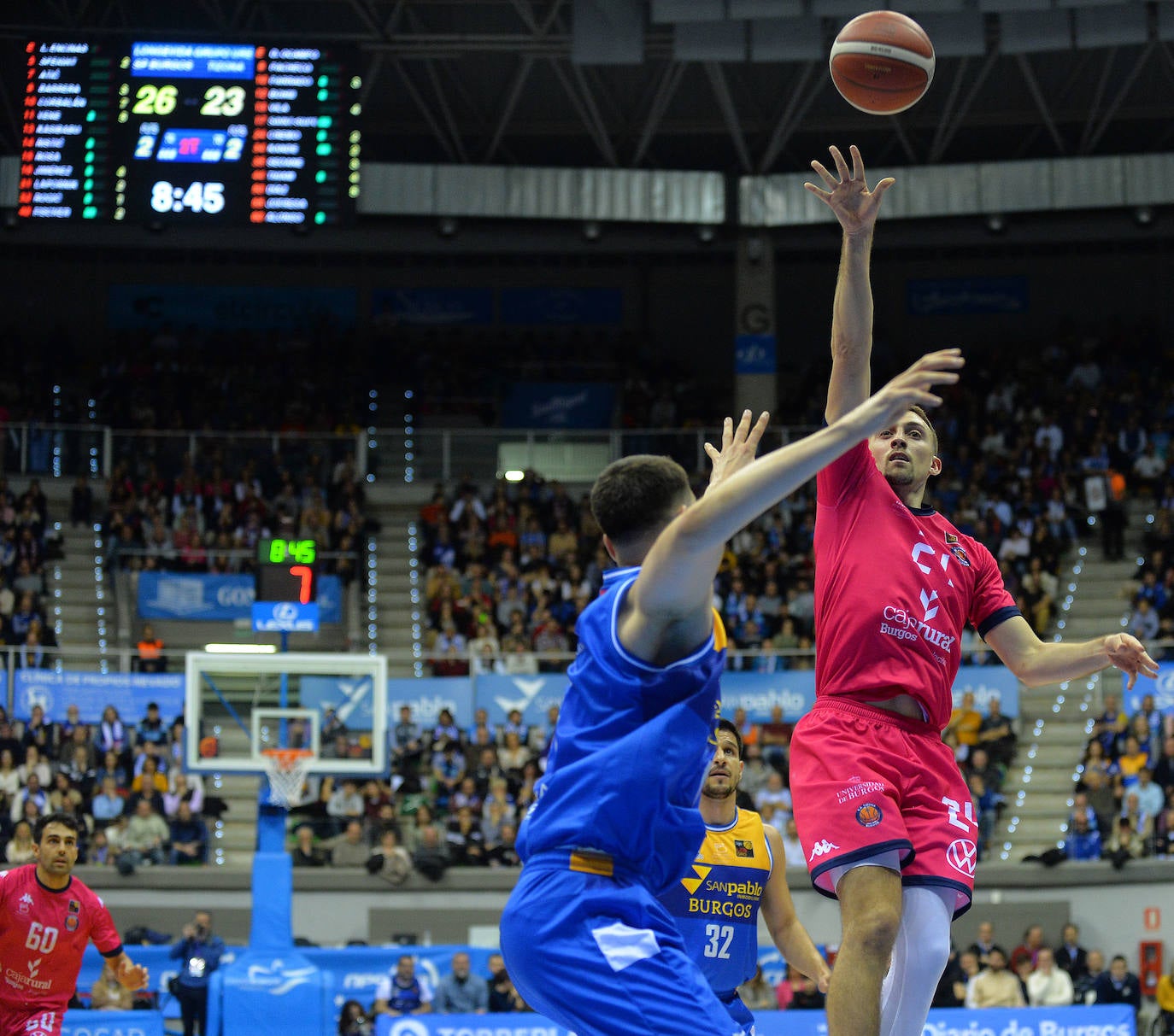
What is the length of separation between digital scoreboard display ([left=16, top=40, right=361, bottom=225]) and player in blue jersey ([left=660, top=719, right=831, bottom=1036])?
12582 mm

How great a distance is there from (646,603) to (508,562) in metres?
19.5

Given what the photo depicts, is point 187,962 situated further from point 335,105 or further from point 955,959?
point 335,105

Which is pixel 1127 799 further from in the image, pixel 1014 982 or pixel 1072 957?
pixel 1014 982

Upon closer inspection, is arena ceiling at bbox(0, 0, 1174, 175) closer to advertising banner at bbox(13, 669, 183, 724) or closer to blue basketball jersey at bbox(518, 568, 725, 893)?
advertising banner at bbox(13, 669, 183, 724)

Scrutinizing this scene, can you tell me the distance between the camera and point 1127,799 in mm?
18172

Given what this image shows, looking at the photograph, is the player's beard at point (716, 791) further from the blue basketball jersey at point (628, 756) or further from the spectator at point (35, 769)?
the spectator at point (35, 769)

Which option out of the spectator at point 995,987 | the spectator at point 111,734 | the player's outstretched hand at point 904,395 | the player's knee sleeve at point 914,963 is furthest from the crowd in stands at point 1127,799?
the player's outstretched hand at point 904,395

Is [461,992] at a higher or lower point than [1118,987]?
higher

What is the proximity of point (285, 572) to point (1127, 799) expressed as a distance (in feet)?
33.0

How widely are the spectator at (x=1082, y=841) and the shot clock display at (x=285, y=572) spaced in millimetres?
9273

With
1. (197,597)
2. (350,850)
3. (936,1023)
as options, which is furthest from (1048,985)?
(197,597)

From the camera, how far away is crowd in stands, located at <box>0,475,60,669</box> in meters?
20.9

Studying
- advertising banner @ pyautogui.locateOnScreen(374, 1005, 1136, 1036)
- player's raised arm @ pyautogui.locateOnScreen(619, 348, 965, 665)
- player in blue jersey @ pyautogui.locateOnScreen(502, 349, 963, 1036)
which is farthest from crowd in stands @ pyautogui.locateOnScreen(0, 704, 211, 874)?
player's raised arm @ pyautogui.locateOnScreen(619, 348, 965, 665)

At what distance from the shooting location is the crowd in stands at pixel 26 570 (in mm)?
20922
